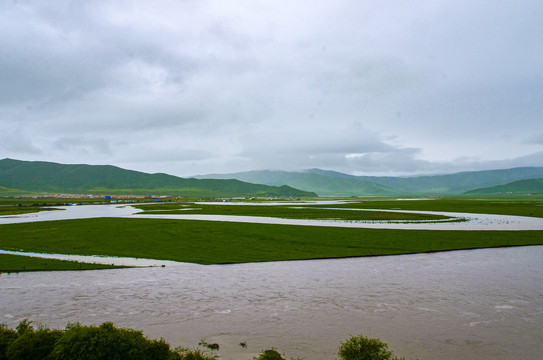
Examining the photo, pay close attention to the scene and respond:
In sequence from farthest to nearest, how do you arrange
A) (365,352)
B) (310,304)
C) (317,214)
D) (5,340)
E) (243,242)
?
(317,214), (243,242), (310,304), (5,340), (365,352)

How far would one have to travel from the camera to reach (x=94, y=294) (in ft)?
73.6

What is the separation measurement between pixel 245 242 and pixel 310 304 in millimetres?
23775

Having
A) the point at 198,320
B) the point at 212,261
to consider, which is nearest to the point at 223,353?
the point at 198,320

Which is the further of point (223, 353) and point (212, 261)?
point (212, 261)

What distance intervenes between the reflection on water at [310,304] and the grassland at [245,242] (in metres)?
5.70

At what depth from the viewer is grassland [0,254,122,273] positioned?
29.1 metres

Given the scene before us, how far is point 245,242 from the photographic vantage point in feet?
143

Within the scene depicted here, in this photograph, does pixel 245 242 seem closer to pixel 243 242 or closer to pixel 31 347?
pixel 243 242

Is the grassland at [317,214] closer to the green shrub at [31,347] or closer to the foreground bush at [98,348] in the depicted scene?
the foreground bush at [98,348]

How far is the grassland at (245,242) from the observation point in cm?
3669

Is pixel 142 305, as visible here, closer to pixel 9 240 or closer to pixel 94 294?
pixel 94 294

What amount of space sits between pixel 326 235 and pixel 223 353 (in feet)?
119

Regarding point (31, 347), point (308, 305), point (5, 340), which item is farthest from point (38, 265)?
point (308, 305)

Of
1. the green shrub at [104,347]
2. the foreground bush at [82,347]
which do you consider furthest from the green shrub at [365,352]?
the green shrub at [104,347]
